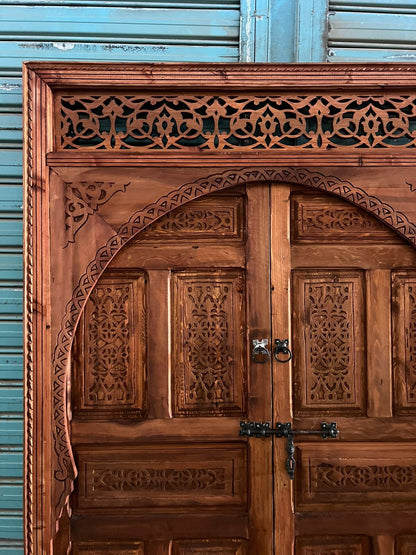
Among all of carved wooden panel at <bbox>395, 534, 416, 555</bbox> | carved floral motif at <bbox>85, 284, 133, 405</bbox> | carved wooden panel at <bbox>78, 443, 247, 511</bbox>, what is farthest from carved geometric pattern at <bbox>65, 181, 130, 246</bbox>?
carved wooden panel at <bbox>395, 534, 416, 555</bbox>

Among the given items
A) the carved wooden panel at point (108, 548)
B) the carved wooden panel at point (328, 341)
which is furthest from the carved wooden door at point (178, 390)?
the carved wooden panel at point (328, 341)

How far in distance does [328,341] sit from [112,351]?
1001mm

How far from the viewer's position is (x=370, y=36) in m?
2.45

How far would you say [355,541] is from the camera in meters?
2.36

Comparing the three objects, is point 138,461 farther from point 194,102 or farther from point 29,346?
point 194,102

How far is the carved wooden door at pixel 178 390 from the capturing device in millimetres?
2344

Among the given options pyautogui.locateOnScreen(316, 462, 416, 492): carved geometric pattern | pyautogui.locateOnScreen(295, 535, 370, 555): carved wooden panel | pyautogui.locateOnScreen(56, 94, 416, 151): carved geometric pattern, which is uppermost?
pyautogui.locateOnScreen(56, 94, 416, 151): carved geometric pattern

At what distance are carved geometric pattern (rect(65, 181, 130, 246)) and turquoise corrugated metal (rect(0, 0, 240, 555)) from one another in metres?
0.33

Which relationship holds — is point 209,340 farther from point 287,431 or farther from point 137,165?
point 137,165

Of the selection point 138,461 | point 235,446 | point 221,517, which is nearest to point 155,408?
point 138,461

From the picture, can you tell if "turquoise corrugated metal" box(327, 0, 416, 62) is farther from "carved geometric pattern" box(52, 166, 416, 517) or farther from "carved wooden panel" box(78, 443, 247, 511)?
"carved wooden panel" box(78, 443, 247, 511)

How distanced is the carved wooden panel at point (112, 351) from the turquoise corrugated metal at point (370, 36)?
145cm

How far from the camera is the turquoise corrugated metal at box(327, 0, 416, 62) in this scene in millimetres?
2441

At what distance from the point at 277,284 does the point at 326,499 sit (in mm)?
1012
